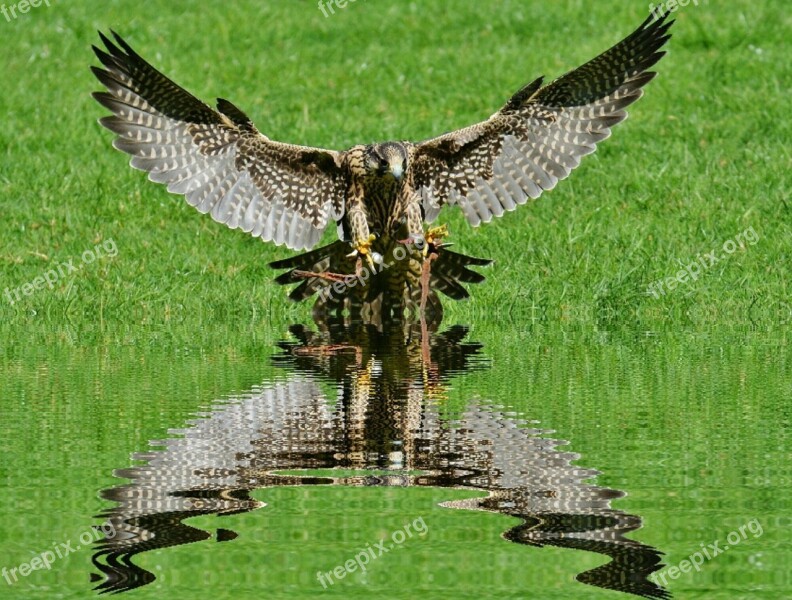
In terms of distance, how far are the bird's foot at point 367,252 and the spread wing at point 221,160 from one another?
2.18ft

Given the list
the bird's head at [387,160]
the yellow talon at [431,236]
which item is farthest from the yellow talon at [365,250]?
the bird's head at [387,160]

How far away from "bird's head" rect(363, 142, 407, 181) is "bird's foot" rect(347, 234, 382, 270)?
46cm

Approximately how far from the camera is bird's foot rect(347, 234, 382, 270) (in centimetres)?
1104

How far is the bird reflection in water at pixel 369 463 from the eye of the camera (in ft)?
17.1

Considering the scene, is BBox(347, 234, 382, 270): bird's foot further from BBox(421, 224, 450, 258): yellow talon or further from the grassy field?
the grassy field

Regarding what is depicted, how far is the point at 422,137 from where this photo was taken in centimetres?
1680

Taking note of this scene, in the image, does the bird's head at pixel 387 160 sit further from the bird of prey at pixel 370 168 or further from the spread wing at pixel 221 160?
the spread wing at pixel 221 160

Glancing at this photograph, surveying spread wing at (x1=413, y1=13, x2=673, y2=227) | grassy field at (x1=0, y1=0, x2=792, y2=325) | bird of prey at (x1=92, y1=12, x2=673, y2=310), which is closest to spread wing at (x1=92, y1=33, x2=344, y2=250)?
bird of prey at (x1=92, y1=12, x2=673, y2=310)

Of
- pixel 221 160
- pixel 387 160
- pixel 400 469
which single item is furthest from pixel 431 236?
pixel 400 469

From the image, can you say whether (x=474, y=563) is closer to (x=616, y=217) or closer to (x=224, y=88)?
(x=616, y=217)

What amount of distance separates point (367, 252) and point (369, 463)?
476 cm

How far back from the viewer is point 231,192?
38.7 ft

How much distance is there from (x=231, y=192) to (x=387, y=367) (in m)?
3.04

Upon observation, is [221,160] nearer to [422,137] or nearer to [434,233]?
[434,233]
